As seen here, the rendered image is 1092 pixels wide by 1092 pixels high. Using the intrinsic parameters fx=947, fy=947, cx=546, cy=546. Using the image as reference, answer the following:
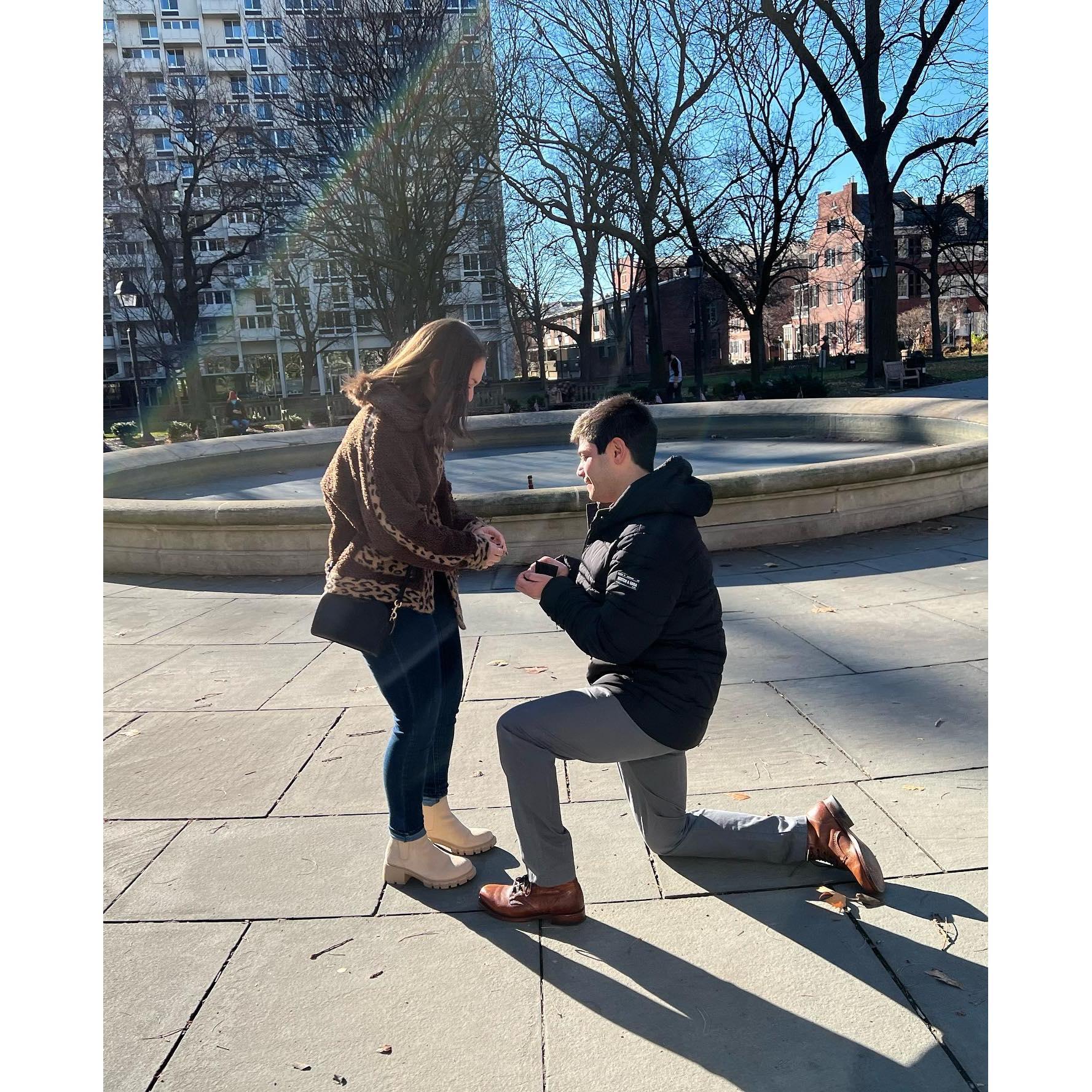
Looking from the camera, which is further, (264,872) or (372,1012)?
(264,872)

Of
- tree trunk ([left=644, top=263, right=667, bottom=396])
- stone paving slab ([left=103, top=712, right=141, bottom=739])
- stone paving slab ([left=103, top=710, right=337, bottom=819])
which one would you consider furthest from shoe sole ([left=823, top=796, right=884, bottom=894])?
tree trunk ([left=644, top=263, right=667, bottom=396])

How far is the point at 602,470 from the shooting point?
114 inches

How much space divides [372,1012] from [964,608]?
15.9 ft

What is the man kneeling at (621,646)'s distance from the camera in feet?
8.98

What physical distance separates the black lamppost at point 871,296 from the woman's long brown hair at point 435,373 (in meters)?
25.2

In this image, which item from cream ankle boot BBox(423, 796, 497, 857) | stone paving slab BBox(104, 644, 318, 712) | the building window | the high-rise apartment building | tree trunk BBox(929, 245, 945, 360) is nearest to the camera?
cream ankle boot BBox(423, 796, 497, 857)

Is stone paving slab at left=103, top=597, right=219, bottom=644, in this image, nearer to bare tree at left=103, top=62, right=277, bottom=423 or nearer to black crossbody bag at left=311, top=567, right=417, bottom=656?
black crossbody bag at left=311, top=567, right=417, bottom=656

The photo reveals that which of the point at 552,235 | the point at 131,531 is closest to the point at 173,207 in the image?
the point at 552,235

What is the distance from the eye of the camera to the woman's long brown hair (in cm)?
297

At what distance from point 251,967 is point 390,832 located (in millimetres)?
627

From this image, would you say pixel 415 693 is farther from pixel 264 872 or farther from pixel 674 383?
pixel 674 383

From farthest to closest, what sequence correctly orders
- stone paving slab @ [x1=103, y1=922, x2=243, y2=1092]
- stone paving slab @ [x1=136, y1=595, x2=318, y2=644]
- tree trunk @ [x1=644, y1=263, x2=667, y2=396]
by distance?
tree trunk @ [x1=644, y1=263, x2=667, y2=396] → stone paving slab @ [x1=136, y1=595, x2=318, y2=644] → stone paving slab @ [x1=103, y1=922, x2=243, y2=1092]

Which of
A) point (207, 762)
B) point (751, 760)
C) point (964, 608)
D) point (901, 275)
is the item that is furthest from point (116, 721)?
point (901, 275)

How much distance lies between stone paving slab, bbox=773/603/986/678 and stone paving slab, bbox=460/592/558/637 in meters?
1.59
